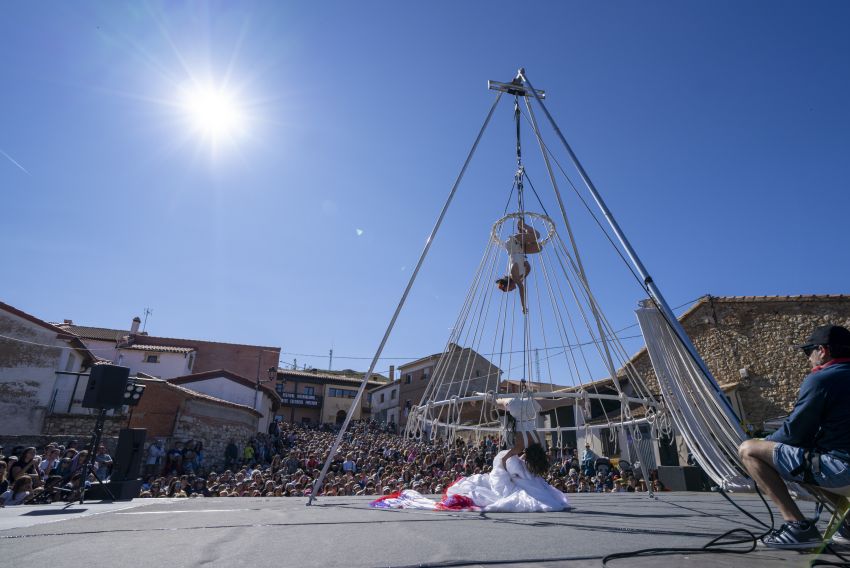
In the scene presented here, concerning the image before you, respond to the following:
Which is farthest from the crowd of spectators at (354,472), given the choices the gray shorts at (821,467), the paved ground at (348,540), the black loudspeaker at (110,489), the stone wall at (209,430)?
the gray shorts at (821,467)

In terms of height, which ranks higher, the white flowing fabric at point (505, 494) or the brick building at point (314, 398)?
the brick building at point (314, 398)

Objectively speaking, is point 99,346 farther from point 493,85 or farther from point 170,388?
point 493,85

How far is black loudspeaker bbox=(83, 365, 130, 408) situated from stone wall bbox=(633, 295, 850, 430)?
16465 mm

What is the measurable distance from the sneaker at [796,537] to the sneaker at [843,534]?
0.67 ft

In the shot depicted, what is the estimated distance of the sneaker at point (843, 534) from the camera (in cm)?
236

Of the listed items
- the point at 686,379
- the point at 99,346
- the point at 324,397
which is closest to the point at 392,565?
the point at 686,379

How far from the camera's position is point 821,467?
2211 mm

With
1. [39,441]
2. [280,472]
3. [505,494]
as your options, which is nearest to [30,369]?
[39,441]

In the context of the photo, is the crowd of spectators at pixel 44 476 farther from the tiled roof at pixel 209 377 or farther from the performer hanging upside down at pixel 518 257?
the tiled roof at pixel 209 377

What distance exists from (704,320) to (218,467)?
1843 centimetres

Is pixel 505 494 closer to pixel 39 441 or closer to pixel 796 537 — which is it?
pixel 796 537

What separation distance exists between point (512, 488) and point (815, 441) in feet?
11.5

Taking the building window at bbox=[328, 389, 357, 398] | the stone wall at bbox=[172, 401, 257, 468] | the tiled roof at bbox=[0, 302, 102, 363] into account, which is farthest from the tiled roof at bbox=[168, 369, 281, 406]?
the building window at bbox=[328, 389, 357, 398]

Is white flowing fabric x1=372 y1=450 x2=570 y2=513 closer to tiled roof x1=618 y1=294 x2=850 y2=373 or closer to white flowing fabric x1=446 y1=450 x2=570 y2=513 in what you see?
white flowing fabric x1=446 y1=450 x2=570 y2=513
